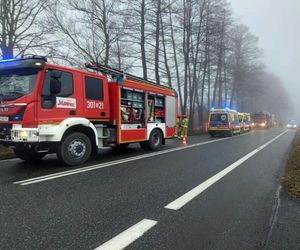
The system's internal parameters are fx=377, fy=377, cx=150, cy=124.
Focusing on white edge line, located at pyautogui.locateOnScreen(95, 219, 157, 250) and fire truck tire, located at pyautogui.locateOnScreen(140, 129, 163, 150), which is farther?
fire truck tire, located at pyautogui.locateOnScreen(140, 129, 163, 150)

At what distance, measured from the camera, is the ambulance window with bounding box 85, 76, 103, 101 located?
11172 millimetres

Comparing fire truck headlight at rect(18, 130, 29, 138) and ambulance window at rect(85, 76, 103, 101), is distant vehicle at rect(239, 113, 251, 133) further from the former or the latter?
fire truck headlight at rect(18, 130, 29, 138)

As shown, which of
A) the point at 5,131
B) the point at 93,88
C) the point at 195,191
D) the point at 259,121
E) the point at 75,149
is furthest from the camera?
the point at 259,121

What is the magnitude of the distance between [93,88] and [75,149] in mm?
2030

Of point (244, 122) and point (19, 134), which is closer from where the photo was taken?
point (19, 134)

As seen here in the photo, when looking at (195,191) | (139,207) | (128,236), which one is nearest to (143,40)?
(195,191)

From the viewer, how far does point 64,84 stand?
1034 cm

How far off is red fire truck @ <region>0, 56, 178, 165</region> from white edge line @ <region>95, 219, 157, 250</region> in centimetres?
548

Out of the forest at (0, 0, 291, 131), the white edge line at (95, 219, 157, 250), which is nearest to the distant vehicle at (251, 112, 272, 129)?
the forest at (0, 0, 291, 131)

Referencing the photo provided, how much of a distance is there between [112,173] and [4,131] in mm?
3137

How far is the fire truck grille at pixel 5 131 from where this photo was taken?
9773 millimetres

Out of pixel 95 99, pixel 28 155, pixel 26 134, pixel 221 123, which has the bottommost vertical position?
pixel 28 155

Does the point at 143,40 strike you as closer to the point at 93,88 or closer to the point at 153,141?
the point at 153,141

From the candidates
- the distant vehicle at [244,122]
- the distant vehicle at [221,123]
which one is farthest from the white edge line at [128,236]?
the distant vehicle at [244,122]
